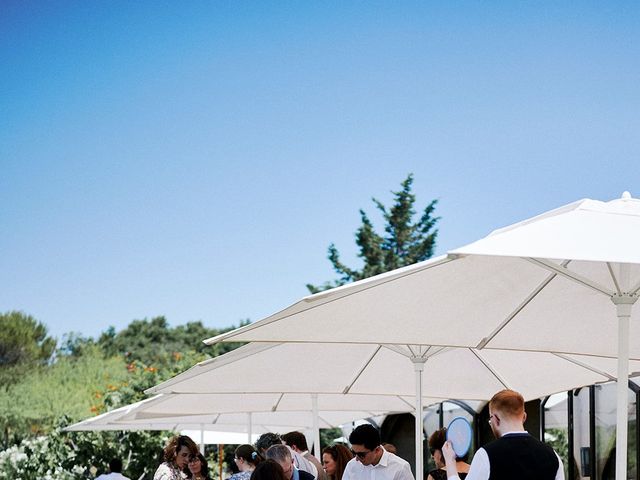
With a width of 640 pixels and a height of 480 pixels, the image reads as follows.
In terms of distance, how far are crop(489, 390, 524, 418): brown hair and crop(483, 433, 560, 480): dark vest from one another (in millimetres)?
99

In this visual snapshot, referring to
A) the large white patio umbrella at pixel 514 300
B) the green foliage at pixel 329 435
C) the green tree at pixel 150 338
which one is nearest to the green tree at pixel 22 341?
the green tree at pixel 150 338

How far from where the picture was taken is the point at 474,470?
509 centimetres

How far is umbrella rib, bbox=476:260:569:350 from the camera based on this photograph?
6.38m

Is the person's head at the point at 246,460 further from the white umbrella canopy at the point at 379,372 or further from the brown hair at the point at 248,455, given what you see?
the white umbrella canopy at the point at 379,372

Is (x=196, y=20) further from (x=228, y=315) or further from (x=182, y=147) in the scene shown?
(x=228, y=315)

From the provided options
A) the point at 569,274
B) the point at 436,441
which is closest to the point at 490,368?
the point at 436,441

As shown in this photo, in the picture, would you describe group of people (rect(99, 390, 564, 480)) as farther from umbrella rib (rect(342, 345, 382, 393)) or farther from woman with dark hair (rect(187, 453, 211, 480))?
umbrella rib (rect(342, 345, 382, 393))

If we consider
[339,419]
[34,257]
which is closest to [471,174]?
[34,257]

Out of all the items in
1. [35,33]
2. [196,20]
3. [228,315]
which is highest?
[35,33]

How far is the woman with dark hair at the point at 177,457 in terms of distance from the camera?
941 centimetres

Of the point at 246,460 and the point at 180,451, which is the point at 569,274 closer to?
the point at 246,460

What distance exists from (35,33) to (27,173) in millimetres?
7961

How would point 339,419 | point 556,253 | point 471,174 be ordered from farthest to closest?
1. point 471,174
2. point 339,419
3. point 556,253

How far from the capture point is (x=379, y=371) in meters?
10.6
